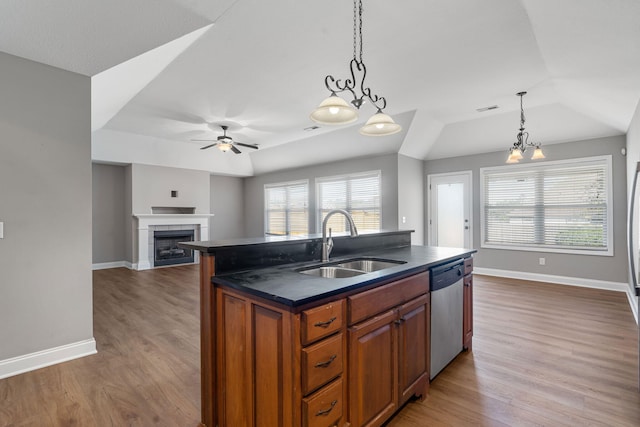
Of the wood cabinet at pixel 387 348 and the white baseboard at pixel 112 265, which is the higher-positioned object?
the wood cabinet at pixel 387 348

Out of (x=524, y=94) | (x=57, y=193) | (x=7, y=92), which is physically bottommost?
(x=57, y=193)

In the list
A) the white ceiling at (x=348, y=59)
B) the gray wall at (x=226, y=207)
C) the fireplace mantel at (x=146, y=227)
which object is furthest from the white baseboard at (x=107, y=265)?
the white ceiling at (x=348, y=59)

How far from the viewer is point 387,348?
5.82 feet

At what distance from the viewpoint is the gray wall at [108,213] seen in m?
7.03

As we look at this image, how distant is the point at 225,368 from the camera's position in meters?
1.72

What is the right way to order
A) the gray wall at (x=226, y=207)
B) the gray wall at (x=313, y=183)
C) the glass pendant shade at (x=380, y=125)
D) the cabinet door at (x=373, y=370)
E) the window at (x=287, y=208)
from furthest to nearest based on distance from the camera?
the gray wall at (x=226, y=207) < the window at (x=287, y=208) < the gray wall at (x=313, y=183) < the glass pendant shade at (x=380, y=125) < the cabinet door at (x=373, y=370)

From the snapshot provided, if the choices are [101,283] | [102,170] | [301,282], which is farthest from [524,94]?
[102,170]

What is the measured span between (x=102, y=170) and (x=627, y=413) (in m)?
8.75

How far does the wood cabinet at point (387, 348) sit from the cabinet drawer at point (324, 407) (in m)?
0.09

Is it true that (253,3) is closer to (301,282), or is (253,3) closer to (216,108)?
(301,282)

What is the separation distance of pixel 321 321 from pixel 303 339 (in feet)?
0.38

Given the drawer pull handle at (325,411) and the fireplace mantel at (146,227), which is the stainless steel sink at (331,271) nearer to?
the drawer pull handle at (325,411)

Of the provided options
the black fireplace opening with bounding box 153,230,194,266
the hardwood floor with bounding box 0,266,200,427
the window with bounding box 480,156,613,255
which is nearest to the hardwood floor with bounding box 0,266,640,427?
the hardwood floor with bounding box 0,266,200,427

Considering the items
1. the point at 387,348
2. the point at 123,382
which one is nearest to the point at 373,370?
the point at 387,348
